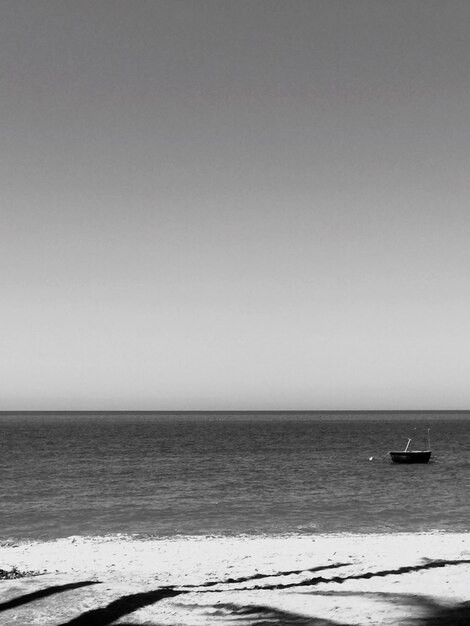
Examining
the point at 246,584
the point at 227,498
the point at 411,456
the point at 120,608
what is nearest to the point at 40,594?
the point at 120,608

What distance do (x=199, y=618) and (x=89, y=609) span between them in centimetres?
210

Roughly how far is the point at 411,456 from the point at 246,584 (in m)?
49.6

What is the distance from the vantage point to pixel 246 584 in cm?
1466

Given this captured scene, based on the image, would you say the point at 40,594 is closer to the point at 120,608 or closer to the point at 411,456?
the point at 120,608

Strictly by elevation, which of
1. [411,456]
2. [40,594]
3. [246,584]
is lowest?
[411,456]

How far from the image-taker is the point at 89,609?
12.2 m

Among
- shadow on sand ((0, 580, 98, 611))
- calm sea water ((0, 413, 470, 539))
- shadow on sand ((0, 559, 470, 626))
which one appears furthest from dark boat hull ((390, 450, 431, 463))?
shadow on sand ((0, 580, 98, 611))

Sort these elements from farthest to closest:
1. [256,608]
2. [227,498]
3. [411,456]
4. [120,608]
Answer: [411,456], [227,498], [120,608], [256,608]

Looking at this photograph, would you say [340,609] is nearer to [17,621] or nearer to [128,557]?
[17,621]

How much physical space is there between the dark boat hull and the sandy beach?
39507mm

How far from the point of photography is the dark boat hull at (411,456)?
60812mm

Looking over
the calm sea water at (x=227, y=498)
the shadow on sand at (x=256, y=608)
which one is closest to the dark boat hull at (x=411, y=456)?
the calm sea water at (x=227, y=498)

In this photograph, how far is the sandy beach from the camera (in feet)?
38.2

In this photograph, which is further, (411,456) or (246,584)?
(411,456)
